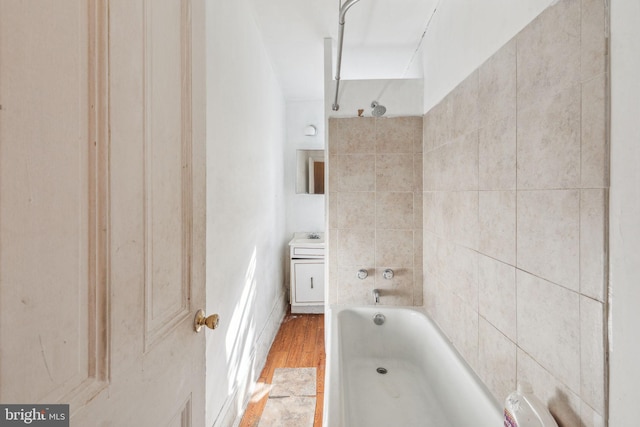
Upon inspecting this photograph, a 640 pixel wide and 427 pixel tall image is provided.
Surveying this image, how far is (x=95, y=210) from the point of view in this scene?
0.46 metres

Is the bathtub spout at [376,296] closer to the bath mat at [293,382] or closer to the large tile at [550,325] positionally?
the bath mat at [293,382]

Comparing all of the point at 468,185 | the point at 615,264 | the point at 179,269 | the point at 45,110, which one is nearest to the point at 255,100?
the point at 468,185

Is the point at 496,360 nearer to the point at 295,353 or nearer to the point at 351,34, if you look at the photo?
the point at 295,353

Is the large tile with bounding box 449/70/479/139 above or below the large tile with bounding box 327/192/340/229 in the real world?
above

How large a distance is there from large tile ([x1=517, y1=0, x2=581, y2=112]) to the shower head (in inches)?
44.8

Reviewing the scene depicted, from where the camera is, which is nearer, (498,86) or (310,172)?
(498,86)

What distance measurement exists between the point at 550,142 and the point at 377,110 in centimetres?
138

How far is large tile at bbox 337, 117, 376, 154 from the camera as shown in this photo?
213cm

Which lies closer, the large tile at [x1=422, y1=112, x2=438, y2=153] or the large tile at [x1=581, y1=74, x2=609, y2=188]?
the large tile at [x1=581, y1=74, x2=609, y2=188]

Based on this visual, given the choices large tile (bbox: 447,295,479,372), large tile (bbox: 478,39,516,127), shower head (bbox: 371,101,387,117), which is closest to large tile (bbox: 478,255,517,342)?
large tile (bbox: 447,295,479,372)

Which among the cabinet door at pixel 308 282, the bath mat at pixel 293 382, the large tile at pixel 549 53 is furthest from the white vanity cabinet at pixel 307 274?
the large tile at pixel 549 53

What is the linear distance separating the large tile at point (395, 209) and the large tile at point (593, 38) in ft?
4.65

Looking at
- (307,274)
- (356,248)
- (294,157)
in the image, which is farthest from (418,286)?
(294,157)

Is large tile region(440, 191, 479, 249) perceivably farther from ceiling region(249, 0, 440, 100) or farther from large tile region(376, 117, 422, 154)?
ceiling region(249, 0, 440, 100)
